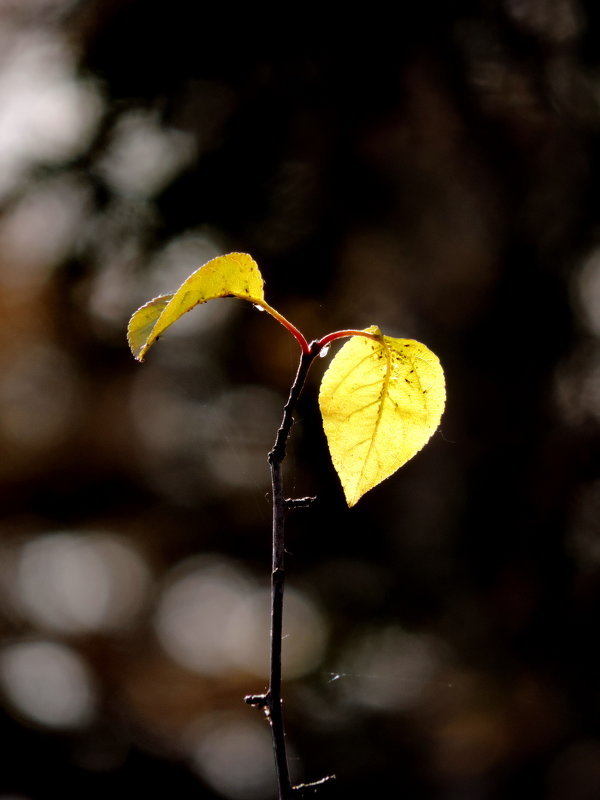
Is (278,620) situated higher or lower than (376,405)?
lower

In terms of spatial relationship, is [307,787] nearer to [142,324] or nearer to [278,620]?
[278,620]

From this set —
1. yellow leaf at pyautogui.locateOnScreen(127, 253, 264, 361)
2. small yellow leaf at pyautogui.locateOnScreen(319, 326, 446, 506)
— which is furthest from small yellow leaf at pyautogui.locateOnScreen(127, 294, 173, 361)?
small yellow leaf at pyautogui.locateOnScreen(319, 326, 446, 506)

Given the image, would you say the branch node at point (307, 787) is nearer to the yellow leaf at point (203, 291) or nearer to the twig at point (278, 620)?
the twig at point (278, 620)

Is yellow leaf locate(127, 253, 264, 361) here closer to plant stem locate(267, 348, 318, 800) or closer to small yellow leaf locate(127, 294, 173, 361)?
small yellow leaf locate(127, 294, 173, 361)

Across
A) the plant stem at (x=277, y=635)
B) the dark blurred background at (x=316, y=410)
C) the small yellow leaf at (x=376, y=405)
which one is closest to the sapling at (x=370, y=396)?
the small yellow leaf at (x=376, y=405)

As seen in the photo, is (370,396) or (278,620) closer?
(278,620)

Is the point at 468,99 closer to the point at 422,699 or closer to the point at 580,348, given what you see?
the point at 580,348

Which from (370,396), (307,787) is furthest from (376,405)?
(307,787)
